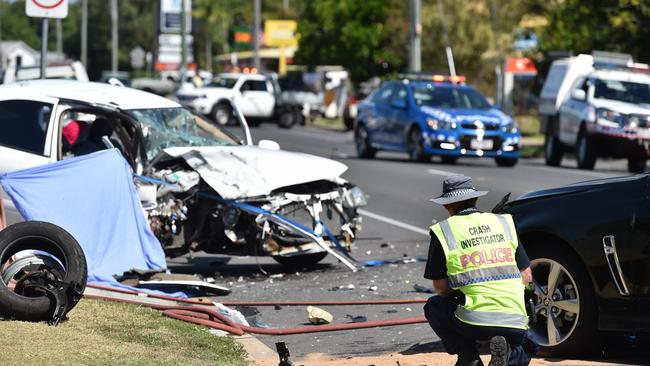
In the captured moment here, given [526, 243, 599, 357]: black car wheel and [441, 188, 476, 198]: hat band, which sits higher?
[441, 188, 476, 198]: hat band

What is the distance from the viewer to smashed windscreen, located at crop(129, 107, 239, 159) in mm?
12070

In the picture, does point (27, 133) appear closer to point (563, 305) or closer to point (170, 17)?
point (563, 305)

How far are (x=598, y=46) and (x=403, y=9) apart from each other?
16975mm

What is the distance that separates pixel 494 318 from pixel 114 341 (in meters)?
2.89

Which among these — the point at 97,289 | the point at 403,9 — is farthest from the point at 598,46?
the point at 97,289

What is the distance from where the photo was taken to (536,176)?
2355cm

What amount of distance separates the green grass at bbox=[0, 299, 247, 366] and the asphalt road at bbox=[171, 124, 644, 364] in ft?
1.93

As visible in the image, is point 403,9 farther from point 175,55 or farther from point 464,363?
point 464,363

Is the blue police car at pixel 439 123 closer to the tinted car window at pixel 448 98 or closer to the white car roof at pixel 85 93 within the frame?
the tinted car window at pixel 448 98

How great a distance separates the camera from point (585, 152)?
2669 cm

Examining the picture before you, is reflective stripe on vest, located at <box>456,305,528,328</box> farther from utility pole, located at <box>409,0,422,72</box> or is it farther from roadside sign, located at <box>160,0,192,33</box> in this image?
roadside sign, located at <box>160,0,192,33</box>

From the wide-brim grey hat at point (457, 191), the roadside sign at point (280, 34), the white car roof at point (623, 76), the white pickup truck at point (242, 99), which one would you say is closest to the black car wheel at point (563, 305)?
the wide-brim grey hat at point (457, 191)

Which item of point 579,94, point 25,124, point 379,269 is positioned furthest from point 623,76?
point 25,124

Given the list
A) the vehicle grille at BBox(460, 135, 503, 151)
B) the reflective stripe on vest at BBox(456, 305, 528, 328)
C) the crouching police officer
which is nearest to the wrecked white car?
the crouching police officer
